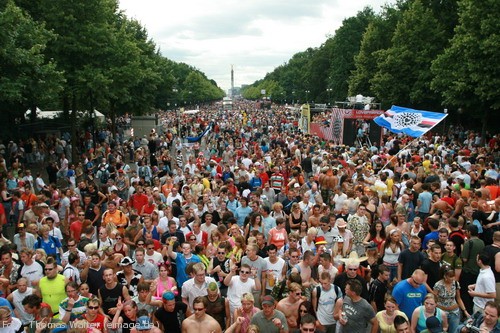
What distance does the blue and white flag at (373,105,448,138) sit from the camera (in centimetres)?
1853

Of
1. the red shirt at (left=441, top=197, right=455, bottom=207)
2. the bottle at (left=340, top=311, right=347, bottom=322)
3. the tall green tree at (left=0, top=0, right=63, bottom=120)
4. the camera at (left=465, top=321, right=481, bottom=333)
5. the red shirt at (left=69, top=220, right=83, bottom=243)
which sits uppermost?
the tall green tree at (left=0, top=0, right=63, bottom=120)

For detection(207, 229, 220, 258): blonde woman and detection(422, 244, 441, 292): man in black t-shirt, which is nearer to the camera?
detection(422, 244, 441, 292): man in black t-shirt

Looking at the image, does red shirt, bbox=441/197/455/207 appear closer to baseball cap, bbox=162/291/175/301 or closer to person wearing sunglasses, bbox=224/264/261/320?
person wearing sunglasses, bbox=224/264/261/320

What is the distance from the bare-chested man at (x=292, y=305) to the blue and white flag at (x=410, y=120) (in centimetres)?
1349

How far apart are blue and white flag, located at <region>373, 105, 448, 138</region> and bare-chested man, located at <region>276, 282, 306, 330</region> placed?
13.5 meters

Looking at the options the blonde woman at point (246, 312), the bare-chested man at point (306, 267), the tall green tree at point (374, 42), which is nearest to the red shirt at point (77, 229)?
the bare-chested man at point (306, 267)

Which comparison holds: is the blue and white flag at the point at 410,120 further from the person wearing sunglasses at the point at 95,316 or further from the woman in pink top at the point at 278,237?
the person wearing sunglasses at the point at 95,316

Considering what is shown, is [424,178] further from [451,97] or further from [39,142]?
[39,142]

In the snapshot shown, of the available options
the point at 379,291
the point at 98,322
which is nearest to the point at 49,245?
the point at 98,322

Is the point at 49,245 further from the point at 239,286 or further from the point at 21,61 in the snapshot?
the point at 21,61

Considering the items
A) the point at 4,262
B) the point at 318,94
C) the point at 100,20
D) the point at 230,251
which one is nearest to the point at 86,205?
the point at 4,262

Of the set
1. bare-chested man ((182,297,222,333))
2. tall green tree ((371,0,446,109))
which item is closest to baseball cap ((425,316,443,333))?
bare-chested man ((182,297,222,333))

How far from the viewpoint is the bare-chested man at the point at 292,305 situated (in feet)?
20.7

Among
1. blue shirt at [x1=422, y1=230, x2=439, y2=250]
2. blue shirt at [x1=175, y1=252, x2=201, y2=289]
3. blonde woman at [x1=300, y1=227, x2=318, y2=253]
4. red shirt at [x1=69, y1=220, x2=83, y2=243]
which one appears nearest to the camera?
blue shirt at [x1=175, y1=252, x2=201, y2=289]
